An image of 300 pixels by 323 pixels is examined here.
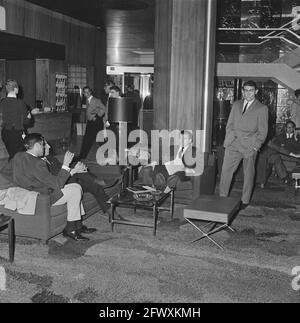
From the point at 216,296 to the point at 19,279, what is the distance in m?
1.68

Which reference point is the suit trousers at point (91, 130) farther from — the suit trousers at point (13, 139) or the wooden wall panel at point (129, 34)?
the wooden wall panel at point (129, 34)

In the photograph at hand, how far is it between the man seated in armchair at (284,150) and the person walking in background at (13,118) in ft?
13.9

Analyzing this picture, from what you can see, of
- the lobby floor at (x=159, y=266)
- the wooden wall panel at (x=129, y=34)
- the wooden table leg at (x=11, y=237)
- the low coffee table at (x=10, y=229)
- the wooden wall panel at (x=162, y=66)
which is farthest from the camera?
the wooden wall panel at (x=129, y=34)

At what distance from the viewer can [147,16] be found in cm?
1258

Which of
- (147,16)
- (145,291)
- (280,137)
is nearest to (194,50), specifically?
(280,137)

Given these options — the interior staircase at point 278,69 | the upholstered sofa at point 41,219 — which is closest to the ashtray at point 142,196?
the upholstered sofa at point 41,219

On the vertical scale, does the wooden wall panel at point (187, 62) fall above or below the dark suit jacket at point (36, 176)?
above

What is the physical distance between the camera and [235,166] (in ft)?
21.4

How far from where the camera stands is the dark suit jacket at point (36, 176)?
15.6 feet

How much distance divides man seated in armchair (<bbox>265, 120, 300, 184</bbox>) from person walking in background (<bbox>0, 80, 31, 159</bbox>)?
4224 mm

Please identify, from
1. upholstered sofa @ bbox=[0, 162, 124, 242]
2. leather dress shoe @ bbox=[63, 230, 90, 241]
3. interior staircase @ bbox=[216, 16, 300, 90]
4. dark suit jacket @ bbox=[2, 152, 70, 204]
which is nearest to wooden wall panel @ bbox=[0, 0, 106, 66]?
interior staircase @ bbox=[216, 16, 300, 90]

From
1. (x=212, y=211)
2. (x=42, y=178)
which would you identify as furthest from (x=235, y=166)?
(x=42, y=178)

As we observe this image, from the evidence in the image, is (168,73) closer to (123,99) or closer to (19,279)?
(123,99)

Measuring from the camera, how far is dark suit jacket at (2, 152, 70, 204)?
475 cm
